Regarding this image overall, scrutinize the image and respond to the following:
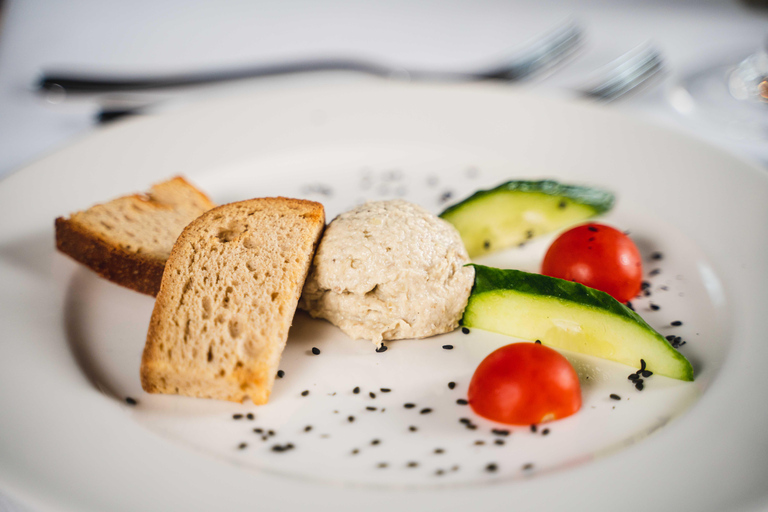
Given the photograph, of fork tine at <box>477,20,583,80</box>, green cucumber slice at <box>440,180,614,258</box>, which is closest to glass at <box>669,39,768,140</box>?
fork tine at <box>477,20,583,80</box>

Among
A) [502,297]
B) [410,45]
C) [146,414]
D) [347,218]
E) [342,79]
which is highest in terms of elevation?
[410,45]

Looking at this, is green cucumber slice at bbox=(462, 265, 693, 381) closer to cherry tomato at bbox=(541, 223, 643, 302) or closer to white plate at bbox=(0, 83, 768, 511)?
white plate at bbox=(0, 83, 768, 511)

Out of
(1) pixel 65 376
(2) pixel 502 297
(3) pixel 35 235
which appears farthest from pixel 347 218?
(3) pixel 35 235

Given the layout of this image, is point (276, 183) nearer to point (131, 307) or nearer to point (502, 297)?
point (131, 307)

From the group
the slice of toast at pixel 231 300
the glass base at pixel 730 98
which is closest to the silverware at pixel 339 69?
the glass base at pixel 730 98

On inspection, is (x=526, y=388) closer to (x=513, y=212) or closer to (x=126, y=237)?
(x=513, y=212)

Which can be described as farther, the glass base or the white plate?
the glass base

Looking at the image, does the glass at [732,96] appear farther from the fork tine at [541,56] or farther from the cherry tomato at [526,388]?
the cherry tomato at [526,388]

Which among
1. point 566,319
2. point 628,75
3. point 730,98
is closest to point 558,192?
point 566,319
